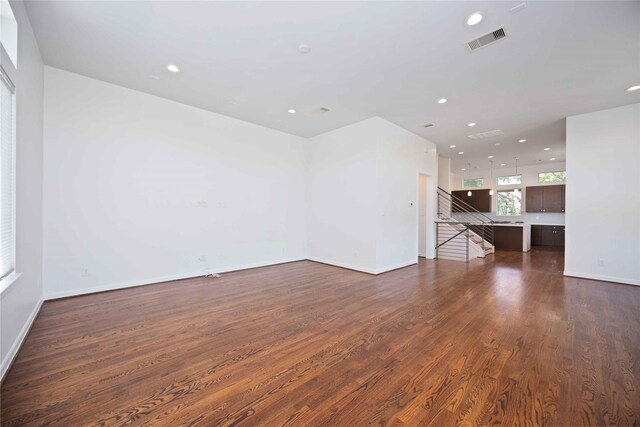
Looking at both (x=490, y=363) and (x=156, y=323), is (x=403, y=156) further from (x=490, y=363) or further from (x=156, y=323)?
(x=156, y=323)

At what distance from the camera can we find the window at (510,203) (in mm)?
10586

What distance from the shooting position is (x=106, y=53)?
325 centimetres

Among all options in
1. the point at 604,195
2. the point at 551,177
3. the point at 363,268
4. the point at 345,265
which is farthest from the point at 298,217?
the point at 551,177

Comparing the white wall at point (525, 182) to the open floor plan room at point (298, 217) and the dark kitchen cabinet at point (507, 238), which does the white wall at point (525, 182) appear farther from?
the open floor plan room at point (298, 217)

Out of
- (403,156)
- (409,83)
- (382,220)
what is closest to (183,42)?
(409,83)

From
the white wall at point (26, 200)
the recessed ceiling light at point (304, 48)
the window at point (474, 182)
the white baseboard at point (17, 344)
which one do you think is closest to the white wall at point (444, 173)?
the window at point (474, 182)

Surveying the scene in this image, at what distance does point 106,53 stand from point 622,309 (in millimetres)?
7621

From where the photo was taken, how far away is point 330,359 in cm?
222

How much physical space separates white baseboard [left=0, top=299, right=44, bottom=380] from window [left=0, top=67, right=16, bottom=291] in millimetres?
592

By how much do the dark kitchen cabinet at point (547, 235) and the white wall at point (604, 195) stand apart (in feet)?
19.2

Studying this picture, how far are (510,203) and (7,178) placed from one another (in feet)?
45.7

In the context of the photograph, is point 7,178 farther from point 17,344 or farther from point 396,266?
point 396,266

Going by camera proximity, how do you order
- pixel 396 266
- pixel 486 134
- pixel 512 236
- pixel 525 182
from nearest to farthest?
1. pixel 396 266
2. pixel 486 134
3. pixel 512 236
4. pixel 525 182

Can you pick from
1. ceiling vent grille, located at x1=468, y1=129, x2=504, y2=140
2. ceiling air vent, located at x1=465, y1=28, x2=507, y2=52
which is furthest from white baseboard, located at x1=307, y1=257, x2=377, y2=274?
ceiling vent grille, located at x1=468, y1=129, x2=504, y2=140
